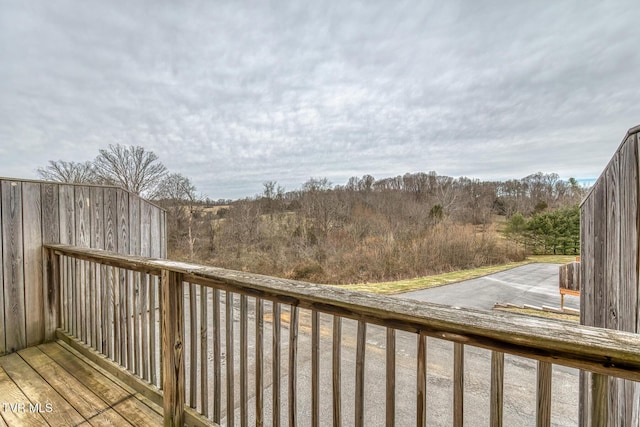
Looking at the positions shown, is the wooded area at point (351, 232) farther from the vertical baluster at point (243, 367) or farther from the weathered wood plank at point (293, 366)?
the weathered wood plank at point (293, 366)

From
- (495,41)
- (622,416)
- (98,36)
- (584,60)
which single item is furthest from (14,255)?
(584,60)

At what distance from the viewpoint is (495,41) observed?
7.30 meters

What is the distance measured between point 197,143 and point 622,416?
14.4 metres

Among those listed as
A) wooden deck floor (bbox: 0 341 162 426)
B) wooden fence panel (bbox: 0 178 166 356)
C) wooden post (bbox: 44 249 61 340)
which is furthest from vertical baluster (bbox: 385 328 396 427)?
wooden post (bbox: 44 249 61 340)

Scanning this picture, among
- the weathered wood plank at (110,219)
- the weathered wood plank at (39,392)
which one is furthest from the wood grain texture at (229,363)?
the weathered wood plank at (110,219)

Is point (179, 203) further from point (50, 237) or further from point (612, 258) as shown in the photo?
point (612, 258)

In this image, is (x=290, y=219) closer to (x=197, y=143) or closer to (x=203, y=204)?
(x=203, y=204)

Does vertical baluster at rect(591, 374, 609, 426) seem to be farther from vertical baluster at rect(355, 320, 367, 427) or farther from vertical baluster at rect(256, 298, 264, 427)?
vertical baluster at rect(256, 298, 264, 427)

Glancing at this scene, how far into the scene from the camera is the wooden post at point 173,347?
1521 millimetres

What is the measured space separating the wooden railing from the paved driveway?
18.3ft

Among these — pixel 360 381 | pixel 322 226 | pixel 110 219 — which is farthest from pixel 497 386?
pixel 322 226

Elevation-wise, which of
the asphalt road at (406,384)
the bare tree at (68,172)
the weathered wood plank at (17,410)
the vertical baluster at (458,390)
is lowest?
the asphalt road at (406,384)

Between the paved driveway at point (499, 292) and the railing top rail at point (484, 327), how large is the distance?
20.4 ft

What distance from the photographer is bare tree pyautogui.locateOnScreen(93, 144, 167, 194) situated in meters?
11.9
